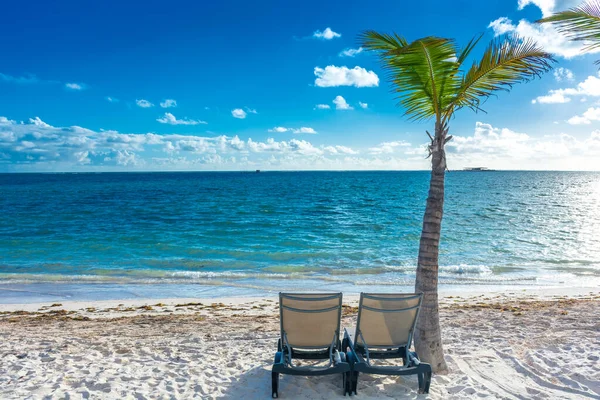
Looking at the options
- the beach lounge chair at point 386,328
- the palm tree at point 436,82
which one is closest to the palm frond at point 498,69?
the palm tree at point 436,82

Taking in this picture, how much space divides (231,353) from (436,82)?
16.9 feet

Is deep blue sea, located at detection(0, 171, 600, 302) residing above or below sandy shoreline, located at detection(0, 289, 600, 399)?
below

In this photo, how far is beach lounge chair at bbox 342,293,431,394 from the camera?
16.1 ft

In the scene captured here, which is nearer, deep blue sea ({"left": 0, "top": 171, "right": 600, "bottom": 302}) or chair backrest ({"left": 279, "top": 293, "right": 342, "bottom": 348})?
chair backrest ({"left": 279, "top": 293, "right": 342, "bottom": 348})

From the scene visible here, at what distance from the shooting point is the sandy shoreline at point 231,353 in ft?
16.2

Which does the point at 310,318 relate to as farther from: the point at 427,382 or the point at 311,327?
the point at 427,382

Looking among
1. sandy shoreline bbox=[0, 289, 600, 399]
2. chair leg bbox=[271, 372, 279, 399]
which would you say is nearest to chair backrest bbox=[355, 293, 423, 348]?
sandy shoreline bbox=[0, 289, 600, 399]

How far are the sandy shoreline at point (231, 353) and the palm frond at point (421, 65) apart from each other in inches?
148

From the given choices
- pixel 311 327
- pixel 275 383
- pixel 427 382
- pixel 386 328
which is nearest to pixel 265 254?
pixel 311 327

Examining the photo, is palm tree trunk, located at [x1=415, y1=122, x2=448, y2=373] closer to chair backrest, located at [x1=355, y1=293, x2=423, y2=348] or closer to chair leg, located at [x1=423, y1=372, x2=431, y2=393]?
chair backrest, located at [x1=355, y1=293, x2=423, y2=348]

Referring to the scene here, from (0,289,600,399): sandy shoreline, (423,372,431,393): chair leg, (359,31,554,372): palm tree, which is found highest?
(359,31,554,372): palm tree

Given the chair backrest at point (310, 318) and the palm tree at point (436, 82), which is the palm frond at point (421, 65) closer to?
the palm tree at point (436, 82)

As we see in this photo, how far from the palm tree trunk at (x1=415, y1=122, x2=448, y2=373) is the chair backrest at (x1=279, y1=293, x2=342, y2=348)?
1228mm

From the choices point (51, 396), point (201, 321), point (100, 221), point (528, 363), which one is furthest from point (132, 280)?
point (100, 221)
